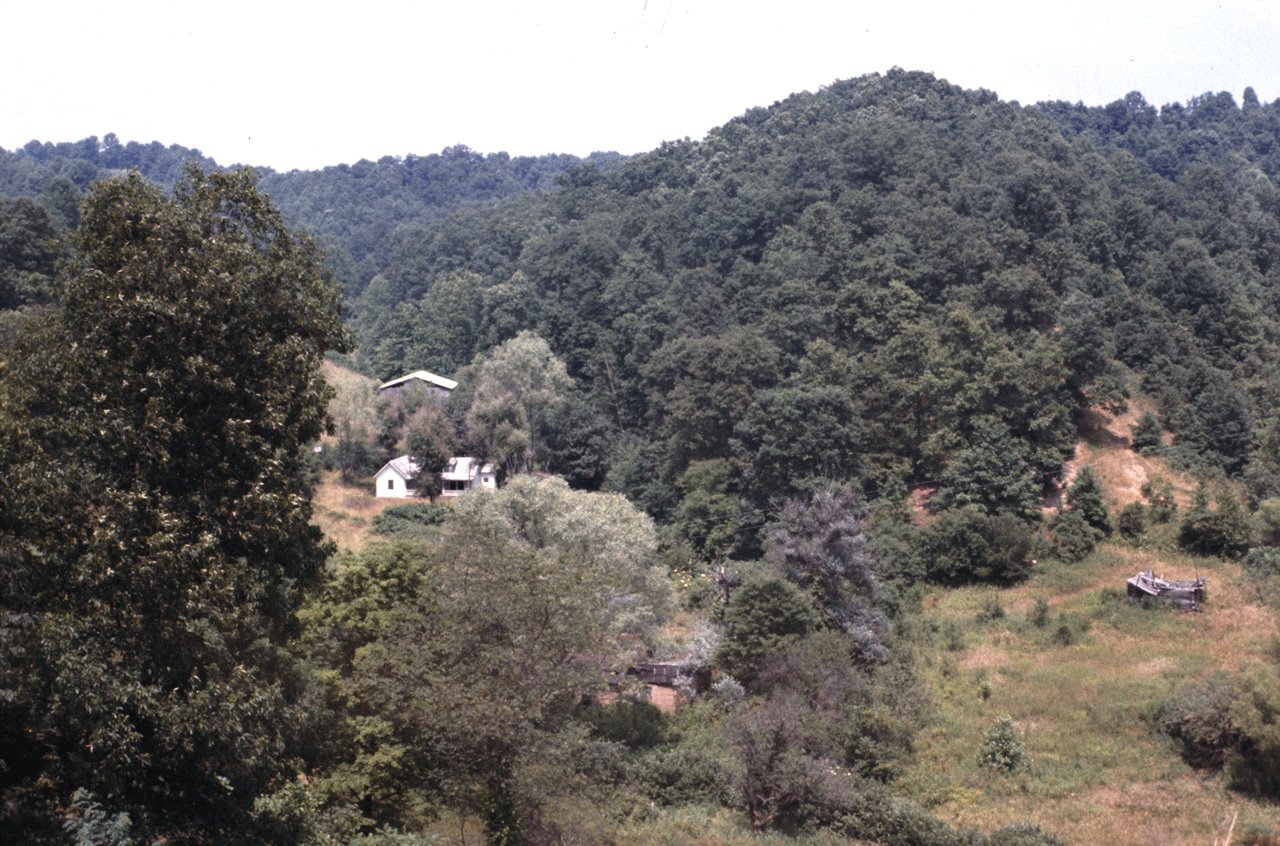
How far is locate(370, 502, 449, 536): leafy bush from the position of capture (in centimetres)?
4019

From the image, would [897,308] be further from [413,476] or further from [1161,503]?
[413,476]

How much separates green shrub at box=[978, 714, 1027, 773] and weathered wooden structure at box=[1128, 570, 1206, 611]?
9687 mm

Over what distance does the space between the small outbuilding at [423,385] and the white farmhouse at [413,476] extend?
265 inches

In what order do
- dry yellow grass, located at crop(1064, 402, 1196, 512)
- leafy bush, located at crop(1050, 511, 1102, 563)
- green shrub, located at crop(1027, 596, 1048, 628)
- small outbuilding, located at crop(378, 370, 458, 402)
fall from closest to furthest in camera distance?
green shrub, located at crop(1027, 596, 1048, 628) < leafy bush, located at crop(1050, 511, 1102, 563) < dry yellow grass, located at crop(1064, 402, 1196, 512) < small outbuilding, located at crop(378, 370, 458, 402)

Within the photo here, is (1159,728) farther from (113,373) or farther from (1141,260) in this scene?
(1141,260)

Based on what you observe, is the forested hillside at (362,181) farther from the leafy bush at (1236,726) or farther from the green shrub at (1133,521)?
the leafy bush at (1236,726)

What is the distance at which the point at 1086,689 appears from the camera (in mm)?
24734

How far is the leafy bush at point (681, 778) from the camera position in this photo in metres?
21.3

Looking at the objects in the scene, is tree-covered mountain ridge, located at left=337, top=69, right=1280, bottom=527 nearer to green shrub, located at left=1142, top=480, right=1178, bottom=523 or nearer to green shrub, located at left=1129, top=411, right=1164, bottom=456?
green shrub, located at left=1129, top=411, right=1164, bottom=456

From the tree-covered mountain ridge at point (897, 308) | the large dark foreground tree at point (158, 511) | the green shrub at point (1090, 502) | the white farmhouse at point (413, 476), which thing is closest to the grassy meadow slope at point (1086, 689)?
the green shrub at point (1090, 502)

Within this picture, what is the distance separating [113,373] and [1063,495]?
35.2 metres

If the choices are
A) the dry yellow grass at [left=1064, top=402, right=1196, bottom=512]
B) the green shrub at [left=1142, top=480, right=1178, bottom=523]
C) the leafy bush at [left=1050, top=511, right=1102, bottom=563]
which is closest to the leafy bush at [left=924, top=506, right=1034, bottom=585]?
the leafy bush at [left=1050, top=511, right=1102, bottom=563]

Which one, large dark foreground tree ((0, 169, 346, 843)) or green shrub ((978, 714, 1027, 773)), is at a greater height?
large dark foreground tree ((0, 169, 346, 843))

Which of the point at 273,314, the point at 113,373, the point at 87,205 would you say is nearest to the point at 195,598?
the point at 113,373
